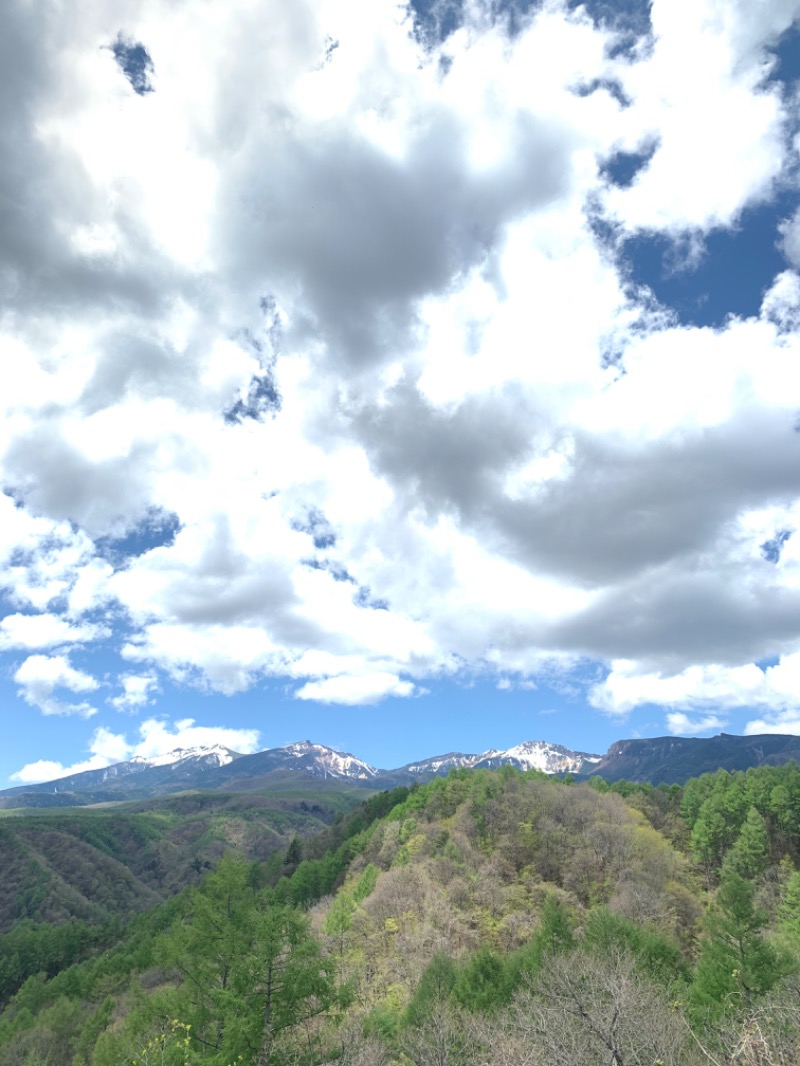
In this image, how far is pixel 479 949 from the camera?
50.5 meters

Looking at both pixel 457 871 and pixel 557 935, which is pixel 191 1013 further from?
pixel 457 871

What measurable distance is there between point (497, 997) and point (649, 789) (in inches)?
3882

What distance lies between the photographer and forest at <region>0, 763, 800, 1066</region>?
2906 cm

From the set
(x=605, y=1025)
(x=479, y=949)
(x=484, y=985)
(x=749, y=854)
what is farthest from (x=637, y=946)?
(x=749, y=854)

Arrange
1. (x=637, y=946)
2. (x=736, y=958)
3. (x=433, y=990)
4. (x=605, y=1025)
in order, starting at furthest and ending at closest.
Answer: (x=637, y=946) → (x=433, y=990) → (x=736, y=958) → (x=605, y=1025)

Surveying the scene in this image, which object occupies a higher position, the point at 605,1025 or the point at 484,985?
the point at 605,1025

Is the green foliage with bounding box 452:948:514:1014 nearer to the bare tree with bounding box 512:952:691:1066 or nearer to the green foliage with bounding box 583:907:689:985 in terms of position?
the bare tree with bounding box 512:952:691:1066

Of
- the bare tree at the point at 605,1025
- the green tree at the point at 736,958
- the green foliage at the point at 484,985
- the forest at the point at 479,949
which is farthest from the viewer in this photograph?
the green foliage at the point at 484,985

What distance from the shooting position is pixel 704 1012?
113ft

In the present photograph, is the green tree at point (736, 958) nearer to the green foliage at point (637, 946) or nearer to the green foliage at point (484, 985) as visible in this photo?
the green foliage at point (637, 946)

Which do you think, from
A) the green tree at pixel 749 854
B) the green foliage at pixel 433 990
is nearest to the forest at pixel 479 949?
the green foliage at pixel 433 990

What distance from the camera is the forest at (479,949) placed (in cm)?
2906

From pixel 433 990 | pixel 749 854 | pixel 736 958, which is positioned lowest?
pixel 749 854

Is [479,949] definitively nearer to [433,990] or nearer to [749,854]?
[433,990]
